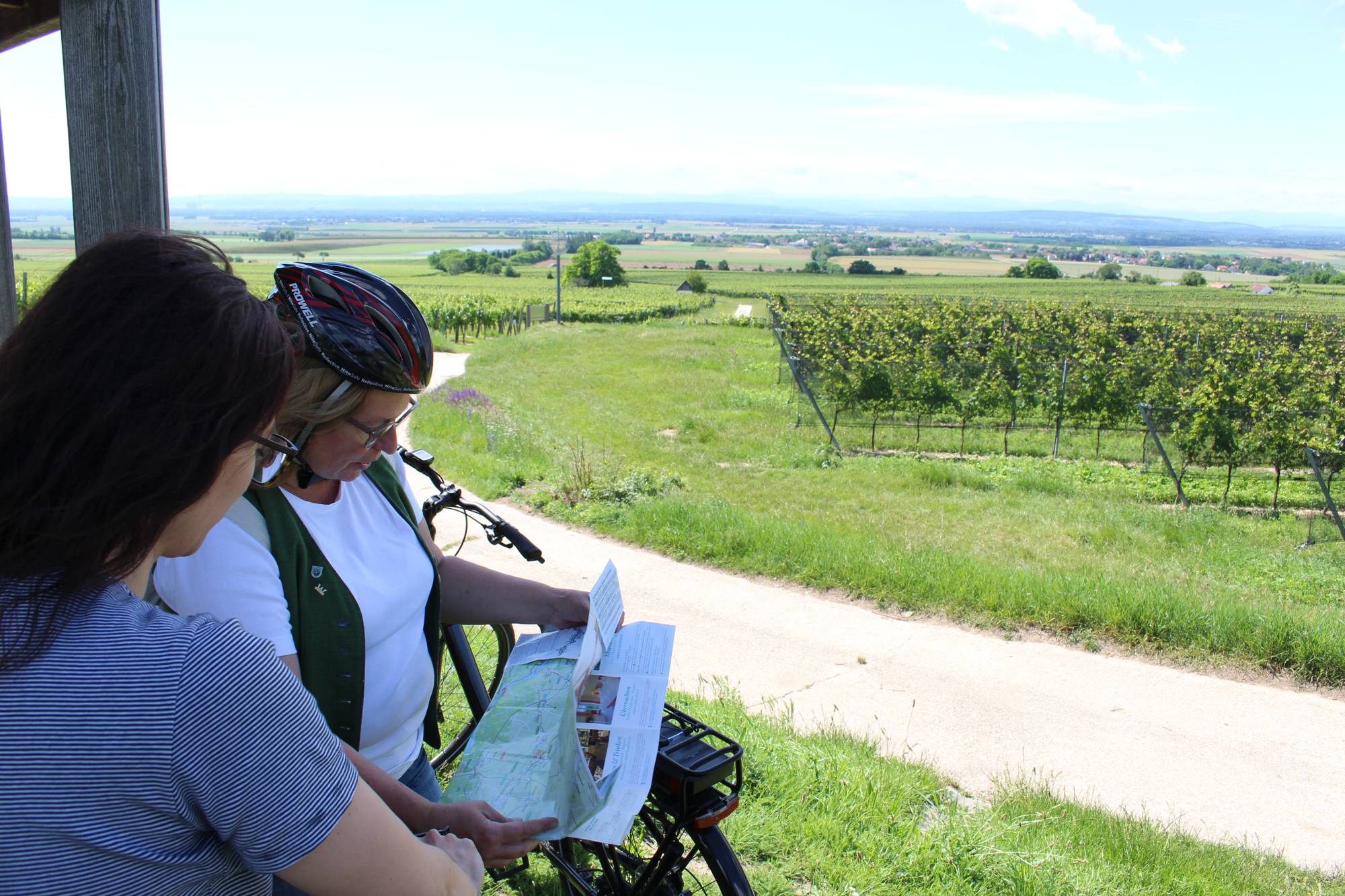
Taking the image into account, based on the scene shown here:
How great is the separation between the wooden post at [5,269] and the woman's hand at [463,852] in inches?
63.9

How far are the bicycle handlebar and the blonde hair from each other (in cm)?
87

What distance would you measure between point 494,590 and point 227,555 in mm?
750

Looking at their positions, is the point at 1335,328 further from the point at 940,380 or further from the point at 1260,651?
the point at 1260,651

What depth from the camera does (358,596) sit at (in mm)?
1631

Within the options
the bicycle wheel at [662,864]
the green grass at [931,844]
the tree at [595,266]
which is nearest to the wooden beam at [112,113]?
the bicycle wheel at [662,864]

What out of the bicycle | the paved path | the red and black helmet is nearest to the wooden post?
the red and black helmet

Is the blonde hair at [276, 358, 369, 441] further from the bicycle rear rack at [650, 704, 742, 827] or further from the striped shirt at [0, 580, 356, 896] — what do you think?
A: the bicycle rear rack at [650, 704, 742, 827]

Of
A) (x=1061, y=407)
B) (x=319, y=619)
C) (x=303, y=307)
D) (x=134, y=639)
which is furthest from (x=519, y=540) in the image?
(x=1061, y=407)

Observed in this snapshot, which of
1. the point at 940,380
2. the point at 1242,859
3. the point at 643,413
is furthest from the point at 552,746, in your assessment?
the point at 643,413

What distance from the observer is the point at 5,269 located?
2105mm

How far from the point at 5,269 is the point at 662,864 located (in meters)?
2.01

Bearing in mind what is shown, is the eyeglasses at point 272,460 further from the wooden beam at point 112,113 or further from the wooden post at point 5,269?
the wooden post at point 5,269

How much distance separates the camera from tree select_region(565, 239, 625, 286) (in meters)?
72.6

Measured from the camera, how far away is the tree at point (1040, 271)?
289ft
